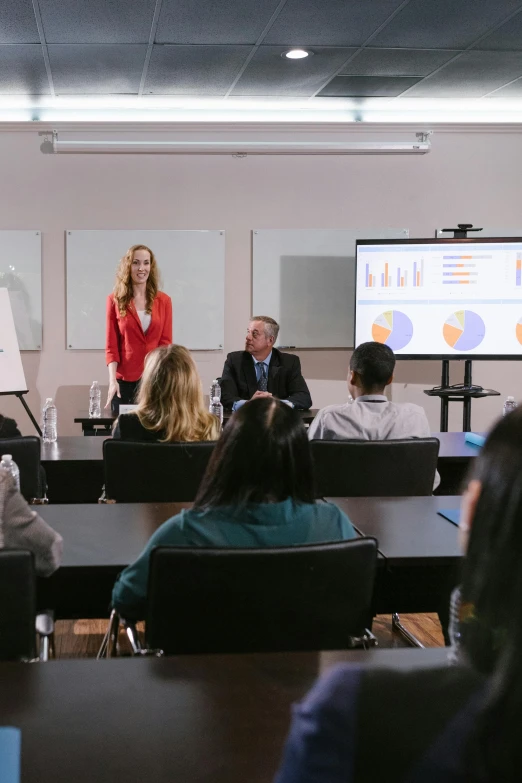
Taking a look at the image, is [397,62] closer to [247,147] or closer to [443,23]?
[443,23]

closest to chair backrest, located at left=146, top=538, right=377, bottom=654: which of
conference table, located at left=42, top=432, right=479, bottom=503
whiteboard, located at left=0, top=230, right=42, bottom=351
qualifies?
conference table, located at left=42, top=432, right=479, bottom=503

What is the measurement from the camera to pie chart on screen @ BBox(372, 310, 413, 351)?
6.16 meters

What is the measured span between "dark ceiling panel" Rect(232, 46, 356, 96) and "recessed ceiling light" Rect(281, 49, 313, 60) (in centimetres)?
4

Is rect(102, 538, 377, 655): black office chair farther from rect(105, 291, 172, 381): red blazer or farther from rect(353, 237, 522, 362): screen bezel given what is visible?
rect(353, 237, 522, 362): screen bezel

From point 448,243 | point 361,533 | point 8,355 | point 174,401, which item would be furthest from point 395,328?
point 361,533

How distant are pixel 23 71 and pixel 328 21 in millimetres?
2104

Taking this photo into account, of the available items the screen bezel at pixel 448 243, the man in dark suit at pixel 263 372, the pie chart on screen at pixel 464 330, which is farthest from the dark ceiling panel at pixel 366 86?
the man in dark suit at pixel 263 372

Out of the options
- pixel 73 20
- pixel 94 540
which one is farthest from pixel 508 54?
pixel 94 540

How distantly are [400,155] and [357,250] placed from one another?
1.00 metres

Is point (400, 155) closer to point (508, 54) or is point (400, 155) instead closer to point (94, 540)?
point (508, 54)

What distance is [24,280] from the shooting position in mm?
6297

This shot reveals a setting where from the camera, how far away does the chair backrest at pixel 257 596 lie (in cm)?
144

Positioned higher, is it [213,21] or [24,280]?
[213,21]

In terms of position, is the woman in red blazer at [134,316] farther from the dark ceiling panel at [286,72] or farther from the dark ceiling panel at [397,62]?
the dark ceiling panel at [397,62]
